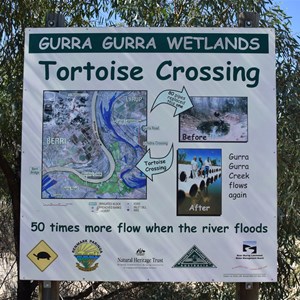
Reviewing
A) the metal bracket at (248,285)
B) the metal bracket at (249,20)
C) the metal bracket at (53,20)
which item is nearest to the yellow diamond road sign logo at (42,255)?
the metal bracket at (248,285)

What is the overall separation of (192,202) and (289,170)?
6.20 ft

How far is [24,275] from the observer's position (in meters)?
3.70

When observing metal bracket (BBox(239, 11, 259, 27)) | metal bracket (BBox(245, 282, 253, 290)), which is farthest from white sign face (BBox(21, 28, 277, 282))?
metal bracket (BBox(239, 11, 259, 27))

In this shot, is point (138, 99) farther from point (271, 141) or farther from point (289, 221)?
point (289, 221)

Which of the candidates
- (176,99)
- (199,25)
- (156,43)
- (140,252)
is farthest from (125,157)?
(199,25)

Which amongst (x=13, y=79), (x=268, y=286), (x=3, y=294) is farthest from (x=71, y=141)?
(x=3, y=294)

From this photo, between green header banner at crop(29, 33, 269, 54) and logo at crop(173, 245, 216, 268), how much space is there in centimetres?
138

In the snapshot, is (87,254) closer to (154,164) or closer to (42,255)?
(42,255)

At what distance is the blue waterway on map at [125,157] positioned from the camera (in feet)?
12.0

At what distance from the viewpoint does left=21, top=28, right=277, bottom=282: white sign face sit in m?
3.65

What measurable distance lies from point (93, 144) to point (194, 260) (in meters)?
1.05

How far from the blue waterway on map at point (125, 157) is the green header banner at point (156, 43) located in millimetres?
359

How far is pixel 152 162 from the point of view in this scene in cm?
366

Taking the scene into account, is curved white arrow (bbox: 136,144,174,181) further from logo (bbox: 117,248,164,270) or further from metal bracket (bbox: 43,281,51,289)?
metal bracket (bbox: 43,281,51,289)
